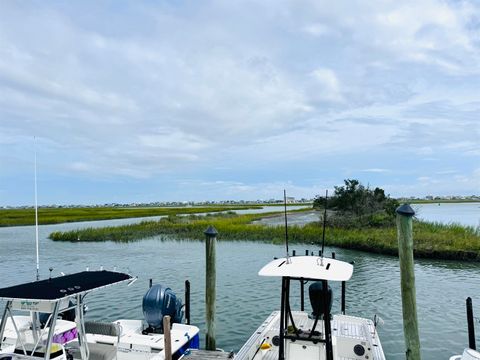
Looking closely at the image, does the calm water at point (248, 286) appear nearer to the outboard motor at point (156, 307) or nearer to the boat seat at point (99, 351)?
the outboard motor at point (156, 307)

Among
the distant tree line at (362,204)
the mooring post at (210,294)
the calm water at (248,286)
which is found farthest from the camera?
the distant tree line at (362,204)

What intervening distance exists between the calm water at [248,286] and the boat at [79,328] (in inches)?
129

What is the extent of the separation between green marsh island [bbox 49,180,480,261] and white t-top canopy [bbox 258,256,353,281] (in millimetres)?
26160

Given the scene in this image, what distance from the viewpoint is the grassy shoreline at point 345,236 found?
30125 millimetres

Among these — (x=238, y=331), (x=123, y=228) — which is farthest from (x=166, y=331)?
(x=123, y=228)

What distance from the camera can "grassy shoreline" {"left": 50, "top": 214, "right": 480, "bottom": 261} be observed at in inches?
1186

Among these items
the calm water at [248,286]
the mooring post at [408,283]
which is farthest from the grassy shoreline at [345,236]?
the mooring post at [408,283]

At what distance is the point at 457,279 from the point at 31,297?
79.4 ft

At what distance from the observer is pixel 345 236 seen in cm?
3769

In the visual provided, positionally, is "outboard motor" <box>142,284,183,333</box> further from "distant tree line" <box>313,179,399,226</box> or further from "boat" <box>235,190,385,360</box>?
"distant tree line" <box>313,179,399,226</box>

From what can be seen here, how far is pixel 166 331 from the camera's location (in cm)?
944

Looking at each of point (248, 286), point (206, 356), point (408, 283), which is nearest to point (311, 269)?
point (408, 283)

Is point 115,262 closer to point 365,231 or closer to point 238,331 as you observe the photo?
point 238,331

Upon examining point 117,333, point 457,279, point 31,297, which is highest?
point 31,297
